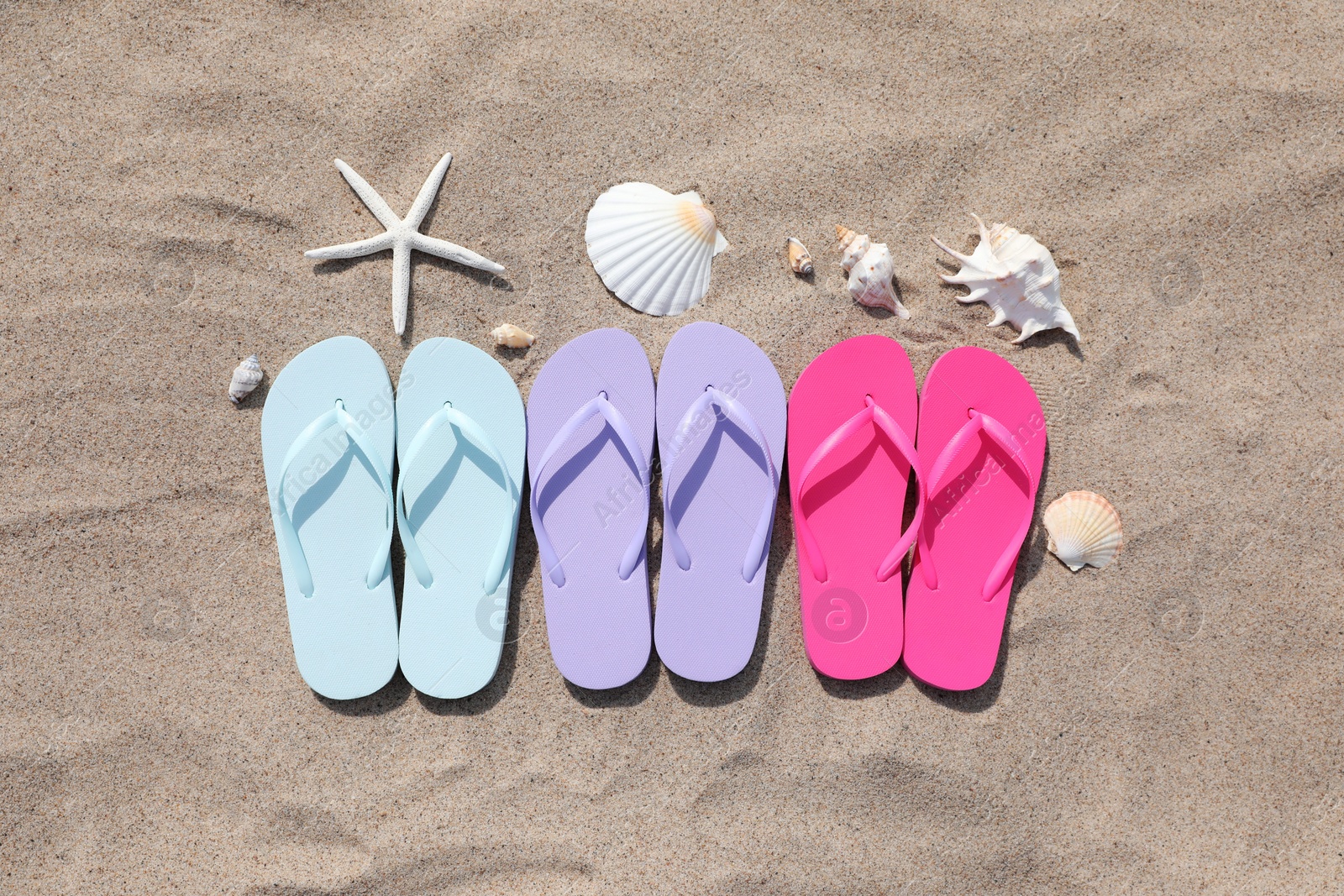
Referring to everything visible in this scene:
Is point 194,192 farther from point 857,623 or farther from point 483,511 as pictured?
point 857,623

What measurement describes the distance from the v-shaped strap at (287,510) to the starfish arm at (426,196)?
58cm

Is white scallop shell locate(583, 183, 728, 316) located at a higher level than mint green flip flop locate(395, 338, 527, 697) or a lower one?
higher

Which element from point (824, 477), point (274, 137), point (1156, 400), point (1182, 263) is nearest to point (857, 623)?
point (824, 477)

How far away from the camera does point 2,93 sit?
2.35m

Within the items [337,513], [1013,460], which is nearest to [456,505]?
[337,513]

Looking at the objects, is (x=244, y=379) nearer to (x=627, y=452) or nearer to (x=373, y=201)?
(x=373, y=201)

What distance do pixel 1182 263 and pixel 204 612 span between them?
308cm

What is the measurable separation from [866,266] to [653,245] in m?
0.62

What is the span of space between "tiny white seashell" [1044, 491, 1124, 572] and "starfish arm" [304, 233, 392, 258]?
2112mm

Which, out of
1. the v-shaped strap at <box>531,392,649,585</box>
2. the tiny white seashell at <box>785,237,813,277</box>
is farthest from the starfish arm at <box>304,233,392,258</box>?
the tiny white seashell at <box>785,237,813,277</box>

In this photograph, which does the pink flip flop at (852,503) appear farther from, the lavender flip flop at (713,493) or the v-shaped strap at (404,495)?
the v-shaped strap at (404,495)

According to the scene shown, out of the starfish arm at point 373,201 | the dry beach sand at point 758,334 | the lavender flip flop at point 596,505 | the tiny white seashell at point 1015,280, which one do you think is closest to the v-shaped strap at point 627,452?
the lavender flip flop at point 596,505

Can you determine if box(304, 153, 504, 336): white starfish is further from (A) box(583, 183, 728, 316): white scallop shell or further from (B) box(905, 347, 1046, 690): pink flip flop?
(B) box(905, 347, 1046, 690): pink flip flop

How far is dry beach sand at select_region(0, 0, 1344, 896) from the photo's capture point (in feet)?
7.52
